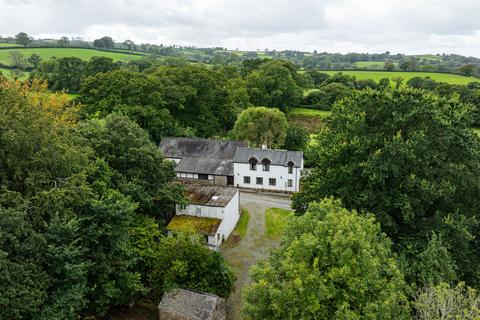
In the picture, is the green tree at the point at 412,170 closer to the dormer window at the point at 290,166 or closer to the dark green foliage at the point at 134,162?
the dark green foliage at the point at 134,162

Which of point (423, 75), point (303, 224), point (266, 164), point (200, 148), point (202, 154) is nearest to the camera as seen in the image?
point (303, 224)

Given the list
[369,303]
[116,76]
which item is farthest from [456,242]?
[116,76]

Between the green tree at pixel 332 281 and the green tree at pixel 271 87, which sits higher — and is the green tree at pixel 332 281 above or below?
below

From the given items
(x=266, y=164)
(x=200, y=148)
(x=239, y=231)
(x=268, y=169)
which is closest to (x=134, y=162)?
(x=239, y=231)

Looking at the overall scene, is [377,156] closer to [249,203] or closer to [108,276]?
[108,276]

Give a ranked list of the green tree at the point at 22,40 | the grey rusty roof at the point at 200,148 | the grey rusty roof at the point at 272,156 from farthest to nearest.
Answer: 1. the green tree at the point at 22,40
2. the grey rusty roof at the point at 200,148
3. the grey rusty roof at the point at 272,156

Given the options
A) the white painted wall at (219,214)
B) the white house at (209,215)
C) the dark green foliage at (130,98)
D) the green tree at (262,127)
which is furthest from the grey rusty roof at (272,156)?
the dark green foliage at (130,98)

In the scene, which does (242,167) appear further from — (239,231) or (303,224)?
(303,224)
